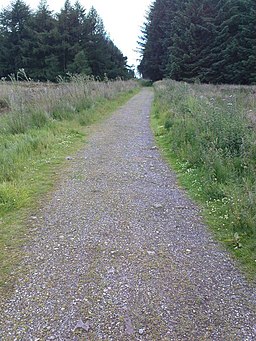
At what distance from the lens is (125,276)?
258cm

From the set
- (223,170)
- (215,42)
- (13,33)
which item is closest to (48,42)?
(13,33)

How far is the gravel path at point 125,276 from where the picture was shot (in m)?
2.05

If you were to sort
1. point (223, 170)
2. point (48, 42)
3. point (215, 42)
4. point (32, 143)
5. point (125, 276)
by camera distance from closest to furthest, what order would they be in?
point (125, 276)
point (223, 170)
point (32, 143)
point (215, 42)
point (48, 42)

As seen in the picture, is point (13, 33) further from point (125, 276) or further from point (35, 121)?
point (125, 276)

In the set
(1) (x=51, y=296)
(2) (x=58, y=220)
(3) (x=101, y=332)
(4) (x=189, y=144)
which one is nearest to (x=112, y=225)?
(2) (x=58, y=220)

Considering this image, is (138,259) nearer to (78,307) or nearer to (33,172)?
(78,307)

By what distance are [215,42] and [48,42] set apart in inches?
930

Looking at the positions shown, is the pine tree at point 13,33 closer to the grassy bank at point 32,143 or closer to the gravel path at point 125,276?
the grassy bank at point 32,143

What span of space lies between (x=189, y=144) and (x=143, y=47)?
1969 inches

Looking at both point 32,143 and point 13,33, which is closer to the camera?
point 32,143

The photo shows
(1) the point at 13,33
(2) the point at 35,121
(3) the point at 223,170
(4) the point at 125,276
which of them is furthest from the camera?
(1) the point at 13,33

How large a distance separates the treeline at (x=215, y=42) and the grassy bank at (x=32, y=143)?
73.0ft

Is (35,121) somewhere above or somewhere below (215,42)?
below

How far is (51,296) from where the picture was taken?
7.69ft
